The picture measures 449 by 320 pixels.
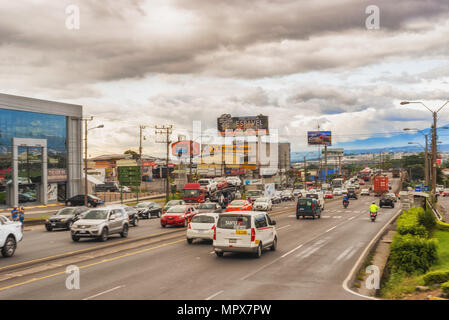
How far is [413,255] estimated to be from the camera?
47.6 ft

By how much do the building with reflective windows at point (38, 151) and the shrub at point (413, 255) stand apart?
47.7 m

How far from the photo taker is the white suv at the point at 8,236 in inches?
709

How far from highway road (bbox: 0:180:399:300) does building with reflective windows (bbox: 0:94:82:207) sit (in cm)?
3799

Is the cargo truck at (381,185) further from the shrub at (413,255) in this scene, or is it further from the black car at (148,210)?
the shrub at (413,255)

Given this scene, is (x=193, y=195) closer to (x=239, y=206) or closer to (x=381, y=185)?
(x=239, y=206)

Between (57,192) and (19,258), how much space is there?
44.8m

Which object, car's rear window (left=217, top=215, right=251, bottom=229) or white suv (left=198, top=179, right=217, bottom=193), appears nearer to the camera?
car's rear window (left=217, top=215, right=251, bottom=229)

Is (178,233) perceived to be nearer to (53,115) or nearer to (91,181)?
(53,115)

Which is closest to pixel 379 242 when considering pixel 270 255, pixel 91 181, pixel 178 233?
pixel 270 255

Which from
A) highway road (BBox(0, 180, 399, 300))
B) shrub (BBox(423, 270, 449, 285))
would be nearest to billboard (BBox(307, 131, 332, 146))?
highway road (BBox(0, 180, 399, 300))

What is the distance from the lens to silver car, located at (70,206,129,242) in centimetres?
2294

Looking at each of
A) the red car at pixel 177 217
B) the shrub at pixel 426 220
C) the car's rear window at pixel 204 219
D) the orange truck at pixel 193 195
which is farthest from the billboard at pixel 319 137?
the car's rear window at pixel 204 219

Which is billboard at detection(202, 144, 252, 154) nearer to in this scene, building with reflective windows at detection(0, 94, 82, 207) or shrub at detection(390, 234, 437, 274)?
building with reflective windows at detection(0, 94, 82, 207)

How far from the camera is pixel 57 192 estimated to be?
2402 inches
